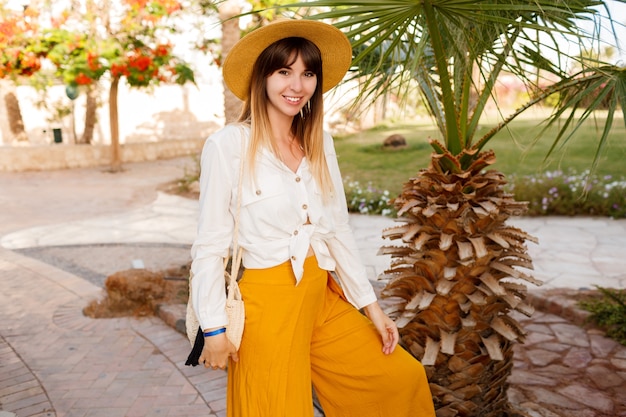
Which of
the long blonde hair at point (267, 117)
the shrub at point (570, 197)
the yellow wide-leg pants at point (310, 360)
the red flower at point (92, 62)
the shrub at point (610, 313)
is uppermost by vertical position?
the red flower at point (92, 62)

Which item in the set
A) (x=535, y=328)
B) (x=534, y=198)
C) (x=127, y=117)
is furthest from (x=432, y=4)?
(x=127, y=117)

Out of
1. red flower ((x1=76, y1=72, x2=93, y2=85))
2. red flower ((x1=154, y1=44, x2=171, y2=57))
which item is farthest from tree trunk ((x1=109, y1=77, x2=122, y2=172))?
red flower ((x1=154, y1=44, x2=171, y2=57))

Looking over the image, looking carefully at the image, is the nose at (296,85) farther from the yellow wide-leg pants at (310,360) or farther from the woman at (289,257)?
the yellow wide-leg pants at (310,360)

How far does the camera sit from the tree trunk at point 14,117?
14.5 metres

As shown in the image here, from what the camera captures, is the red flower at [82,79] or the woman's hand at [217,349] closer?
the woman's hand at [217,349]

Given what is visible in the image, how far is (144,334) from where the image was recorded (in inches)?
162

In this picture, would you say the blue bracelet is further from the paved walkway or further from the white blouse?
the paved walkway

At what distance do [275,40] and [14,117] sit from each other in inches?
594

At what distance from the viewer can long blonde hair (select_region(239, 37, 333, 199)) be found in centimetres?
189

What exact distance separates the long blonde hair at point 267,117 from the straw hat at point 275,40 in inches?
1.0

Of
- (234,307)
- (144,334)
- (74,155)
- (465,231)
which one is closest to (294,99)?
(234,307)

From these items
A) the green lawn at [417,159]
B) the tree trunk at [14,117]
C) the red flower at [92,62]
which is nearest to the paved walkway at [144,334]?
the green lawn at [417,159]

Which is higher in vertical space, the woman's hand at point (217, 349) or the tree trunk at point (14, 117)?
the tree trunk at point (14, 117)

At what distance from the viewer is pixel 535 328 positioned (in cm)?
438
